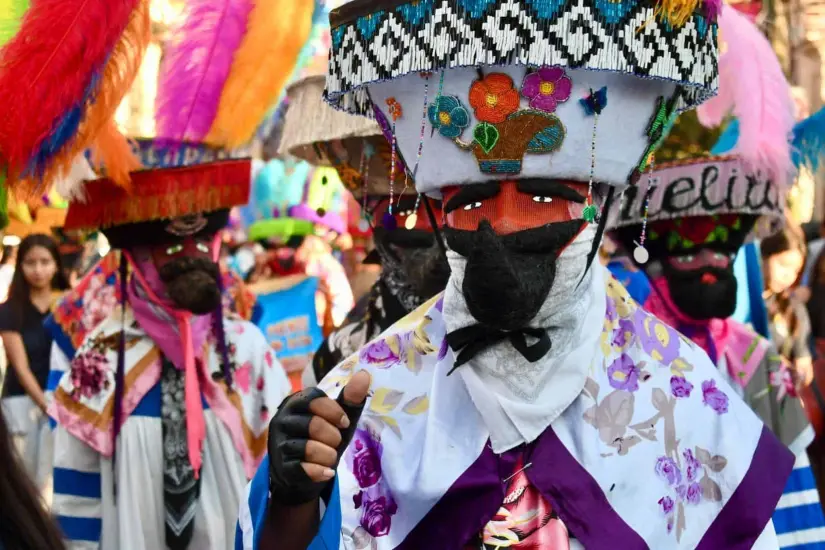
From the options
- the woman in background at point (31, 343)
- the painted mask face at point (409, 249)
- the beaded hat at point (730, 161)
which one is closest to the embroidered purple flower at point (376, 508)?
the painted mask face at point (409, 249)

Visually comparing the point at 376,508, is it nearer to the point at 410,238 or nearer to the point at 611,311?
the point at 611,311

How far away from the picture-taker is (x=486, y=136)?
99.6 inches

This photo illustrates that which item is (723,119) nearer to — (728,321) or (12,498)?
(728,321)

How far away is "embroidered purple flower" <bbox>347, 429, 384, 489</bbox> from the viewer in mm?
2518

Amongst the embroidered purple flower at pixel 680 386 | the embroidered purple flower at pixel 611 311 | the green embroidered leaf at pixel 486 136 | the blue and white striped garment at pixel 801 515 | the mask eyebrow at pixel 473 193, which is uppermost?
the green embroidered leaf at pixel 486 136

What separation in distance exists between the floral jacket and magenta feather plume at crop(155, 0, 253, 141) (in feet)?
7.41

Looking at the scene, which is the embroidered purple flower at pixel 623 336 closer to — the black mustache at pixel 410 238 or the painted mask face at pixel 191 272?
the black mustache at pixel 410 238

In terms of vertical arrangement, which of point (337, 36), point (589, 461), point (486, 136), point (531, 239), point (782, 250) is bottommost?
point (782, 250)

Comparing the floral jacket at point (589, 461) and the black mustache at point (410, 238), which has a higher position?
the black mustache at point (410, 238)

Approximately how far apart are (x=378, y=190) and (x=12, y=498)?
98.3 inches

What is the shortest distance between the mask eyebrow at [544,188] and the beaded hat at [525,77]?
0.02 m

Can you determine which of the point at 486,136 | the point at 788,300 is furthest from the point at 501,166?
the point at 788,300

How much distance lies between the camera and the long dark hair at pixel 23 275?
718 cm

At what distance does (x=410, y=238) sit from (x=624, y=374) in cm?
161
